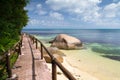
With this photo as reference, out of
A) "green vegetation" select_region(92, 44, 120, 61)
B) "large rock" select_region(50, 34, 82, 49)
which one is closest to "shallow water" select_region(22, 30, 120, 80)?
"green vegetation" select_region(92, 44, 120, 61)

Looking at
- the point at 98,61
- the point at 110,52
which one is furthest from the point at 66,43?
the point at 98,61

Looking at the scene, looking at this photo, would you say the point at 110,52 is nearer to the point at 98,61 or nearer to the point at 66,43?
the point at 66,43

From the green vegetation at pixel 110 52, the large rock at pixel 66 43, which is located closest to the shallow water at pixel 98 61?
the green vegetation at pixel 110 52

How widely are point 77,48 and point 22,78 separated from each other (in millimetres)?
25873

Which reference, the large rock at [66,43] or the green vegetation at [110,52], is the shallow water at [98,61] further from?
the large rock at [66,43]

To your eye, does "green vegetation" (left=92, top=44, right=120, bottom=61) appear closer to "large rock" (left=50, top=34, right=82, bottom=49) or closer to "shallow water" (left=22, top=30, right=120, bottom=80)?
"shallow water" (left=22, top=30, right=120, bottom=80)

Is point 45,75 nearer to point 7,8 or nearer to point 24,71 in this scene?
point 24,71

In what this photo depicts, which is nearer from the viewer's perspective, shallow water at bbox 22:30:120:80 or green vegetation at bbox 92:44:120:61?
shallow water at bbox 22:30:120:80

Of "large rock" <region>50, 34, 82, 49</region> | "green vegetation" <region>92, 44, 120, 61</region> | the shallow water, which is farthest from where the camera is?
"large rock" <region>50, 34, 82, 49</region>

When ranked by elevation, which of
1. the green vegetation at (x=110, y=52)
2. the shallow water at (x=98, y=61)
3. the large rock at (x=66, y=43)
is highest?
the large rock at (x=66, y=43)

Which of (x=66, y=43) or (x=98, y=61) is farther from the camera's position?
(x=66, y=43)

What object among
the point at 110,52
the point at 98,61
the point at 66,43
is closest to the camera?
the point at 98,61

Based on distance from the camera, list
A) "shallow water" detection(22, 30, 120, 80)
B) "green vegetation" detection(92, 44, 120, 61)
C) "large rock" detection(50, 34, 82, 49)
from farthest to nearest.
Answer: "large rock" detection(50, 34, 82, 49) < "green vegetation" detection(92, 44, 120, 61) < "shallow water" detection(22, 30, 120, 80)

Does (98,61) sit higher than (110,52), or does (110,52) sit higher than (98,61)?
(98,61)
